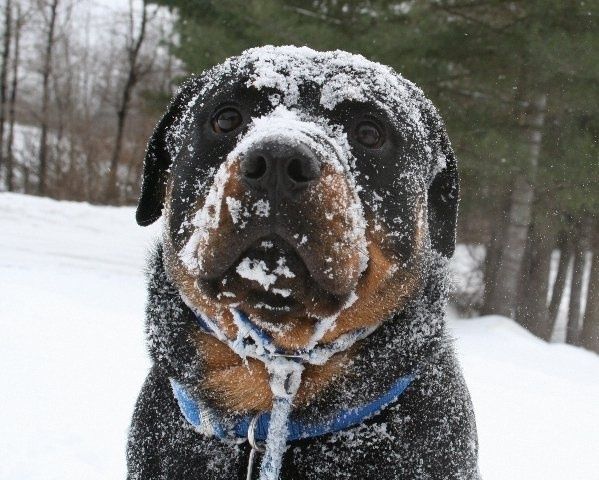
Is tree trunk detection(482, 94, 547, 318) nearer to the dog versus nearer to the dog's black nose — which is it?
the dog

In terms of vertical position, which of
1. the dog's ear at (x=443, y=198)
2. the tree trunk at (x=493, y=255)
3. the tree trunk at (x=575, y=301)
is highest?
the dog's ear at (x=443, y=198)

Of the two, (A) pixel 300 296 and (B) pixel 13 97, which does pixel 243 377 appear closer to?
(A) pixel 300 296

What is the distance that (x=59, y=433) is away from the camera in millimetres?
3223

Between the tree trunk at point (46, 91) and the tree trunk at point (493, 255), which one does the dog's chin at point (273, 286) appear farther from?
the tree trunk at point (46, 91)

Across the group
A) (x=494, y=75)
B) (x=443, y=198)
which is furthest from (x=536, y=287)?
(x=443, y=198)

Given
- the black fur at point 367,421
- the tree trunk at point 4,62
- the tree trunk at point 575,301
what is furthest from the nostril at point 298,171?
the tree trunk at point 4,62

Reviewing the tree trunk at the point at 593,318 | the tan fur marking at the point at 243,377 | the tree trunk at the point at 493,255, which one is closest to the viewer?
the tan fur marking at the point at 243,377

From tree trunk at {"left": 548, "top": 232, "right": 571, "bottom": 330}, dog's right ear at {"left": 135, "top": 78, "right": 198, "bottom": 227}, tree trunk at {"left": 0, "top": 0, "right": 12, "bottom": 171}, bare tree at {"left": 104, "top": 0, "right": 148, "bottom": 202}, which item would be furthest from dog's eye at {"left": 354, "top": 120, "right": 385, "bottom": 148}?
tree trunk at {"left": 0, "top": 0, "right": 12, "bottom": 171}

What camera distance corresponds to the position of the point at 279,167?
139 centimetres

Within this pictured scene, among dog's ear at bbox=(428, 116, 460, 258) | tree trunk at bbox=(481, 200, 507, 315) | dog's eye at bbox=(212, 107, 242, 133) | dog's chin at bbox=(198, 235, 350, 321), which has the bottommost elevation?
tree trunk at bbox=(481, 200, 507, 315)

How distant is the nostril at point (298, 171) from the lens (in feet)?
4.62

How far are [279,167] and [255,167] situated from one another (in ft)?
0.21

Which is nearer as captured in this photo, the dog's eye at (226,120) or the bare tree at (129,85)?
the dog's eye at (226,120)

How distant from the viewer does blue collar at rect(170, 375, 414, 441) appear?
169cm
